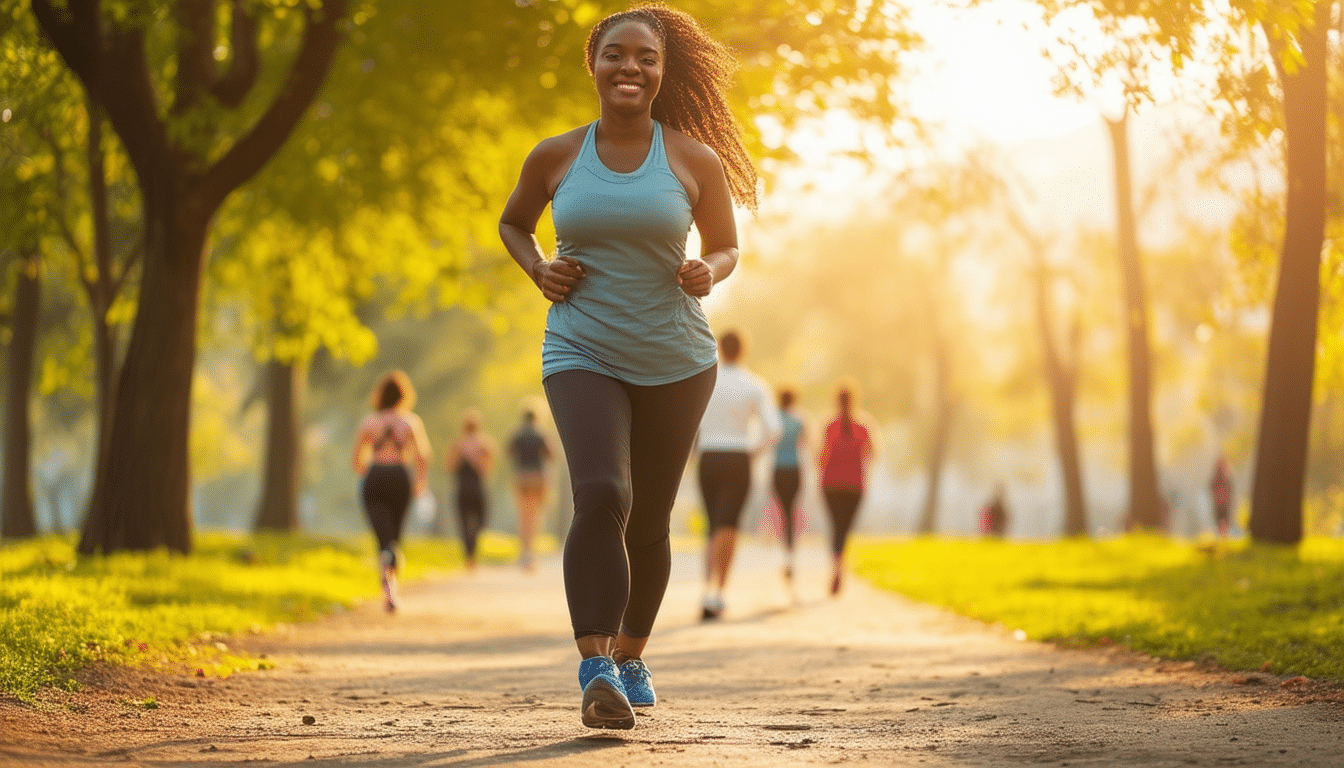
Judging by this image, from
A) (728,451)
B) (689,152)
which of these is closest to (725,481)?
(728,451)

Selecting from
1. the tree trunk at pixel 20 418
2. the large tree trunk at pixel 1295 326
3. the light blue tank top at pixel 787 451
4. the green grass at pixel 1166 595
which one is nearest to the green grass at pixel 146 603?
the light blue tank top at pixel 787 451

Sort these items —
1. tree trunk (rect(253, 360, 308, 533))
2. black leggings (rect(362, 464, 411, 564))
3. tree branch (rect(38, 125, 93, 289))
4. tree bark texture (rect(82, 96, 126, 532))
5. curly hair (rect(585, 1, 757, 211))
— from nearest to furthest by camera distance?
curly hair (rect(585, 1, 757, 211)), black leggings (rect(362, 464, 411, 564)), tree branch (rect(38, 125, 93, 289)), tree bark texture (rect(82, 96, 126, 532)), tree trunk (rect(253, 360, 308, 533))

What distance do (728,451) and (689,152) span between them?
6.38 m

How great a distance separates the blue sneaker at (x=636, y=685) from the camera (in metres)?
5.27

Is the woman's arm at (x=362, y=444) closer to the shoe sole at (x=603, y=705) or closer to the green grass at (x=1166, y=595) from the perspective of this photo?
the green grass at (x=1166, y=595)

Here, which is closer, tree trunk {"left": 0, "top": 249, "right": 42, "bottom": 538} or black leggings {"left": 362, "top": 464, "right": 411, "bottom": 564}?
black leggings {"left": 362, "top": 464, "right": 411, "bottom": 564}

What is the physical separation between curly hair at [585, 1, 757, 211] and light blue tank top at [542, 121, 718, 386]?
48 centimetres

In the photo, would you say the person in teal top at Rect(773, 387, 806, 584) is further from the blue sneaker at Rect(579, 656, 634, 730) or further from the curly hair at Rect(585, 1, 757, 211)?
the blue sneaker at Rect(579, 656, 634, 730)

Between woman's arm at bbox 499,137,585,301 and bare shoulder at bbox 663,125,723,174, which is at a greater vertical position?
bare shoulder at bbox 663,125,723,174

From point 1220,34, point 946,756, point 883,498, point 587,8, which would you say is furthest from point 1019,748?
point 883,498

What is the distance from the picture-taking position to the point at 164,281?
1227cm

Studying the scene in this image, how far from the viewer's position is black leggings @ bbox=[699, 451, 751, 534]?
11383mm

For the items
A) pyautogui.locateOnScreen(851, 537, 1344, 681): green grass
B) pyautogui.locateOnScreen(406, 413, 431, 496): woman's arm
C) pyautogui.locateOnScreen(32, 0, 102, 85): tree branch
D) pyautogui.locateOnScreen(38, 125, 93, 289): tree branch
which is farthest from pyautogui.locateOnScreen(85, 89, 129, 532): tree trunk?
pyautogui.locateOnScreen(851, 537, 1344, 681): green grass

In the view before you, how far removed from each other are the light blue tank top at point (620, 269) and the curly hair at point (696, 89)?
478mm
